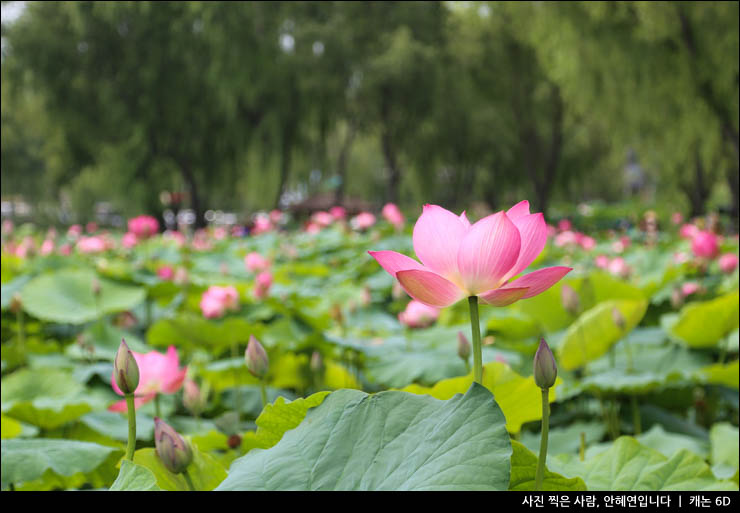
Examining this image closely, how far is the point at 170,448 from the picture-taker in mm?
426

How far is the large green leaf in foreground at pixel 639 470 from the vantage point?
1.84 feet

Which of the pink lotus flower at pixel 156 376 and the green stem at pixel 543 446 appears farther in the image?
the pink lotus flower at pixel 156 376

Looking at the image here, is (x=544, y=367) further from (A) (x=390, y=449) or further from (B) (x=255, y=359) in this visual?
(B) (x=255, y=359)

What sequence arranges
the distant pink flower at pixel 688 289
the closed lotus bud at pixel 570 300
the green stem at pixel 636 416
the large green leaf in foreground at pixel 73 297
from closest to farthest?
the closed lotus bud at pixel 570 300
the green stem at pixel 636 416
the large green leaf in foreground at pixel 73 297
the distant pink flower at pixel 688 289

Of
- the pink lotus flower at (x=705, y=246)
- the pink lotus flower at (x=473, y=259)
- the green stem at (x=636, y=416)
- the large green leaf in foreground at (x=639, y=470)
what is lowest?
the green stem at (x=636, y=416)

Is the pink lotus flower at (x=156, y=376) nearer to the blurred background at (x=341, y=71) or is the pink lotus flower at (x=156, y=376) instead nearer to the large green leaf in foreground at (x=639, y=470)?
the large green leaf in foreground at (x=639, y=470)

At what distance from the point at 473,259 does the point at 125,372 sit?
26cm

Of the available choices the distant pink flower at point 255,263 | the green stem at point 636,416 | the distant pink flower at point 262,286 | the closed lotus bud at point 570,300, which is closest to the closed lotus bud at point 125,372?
the closed lotus bud at point 570,300

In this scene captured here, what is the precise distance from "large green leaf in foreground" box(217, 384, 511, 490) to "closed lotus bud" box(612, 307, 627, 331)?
0.76 m

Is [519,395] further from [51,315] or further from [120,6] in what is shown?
[51,315]

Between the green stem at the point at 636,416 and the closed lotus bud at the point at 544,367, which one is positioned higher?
the closed lotus bud at the point at 544,367

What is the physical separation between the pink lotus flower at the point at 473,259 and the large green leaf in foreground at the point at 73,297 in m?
1.30

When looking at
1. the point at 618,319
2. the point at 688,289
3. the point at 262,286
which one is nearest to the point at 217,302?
the point at 262,286

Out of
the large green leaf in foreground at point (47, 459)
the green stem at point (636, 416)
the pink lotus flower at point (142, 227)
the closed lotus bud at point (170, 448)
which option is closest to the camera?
the closed lotus bud at point (170, 448)
